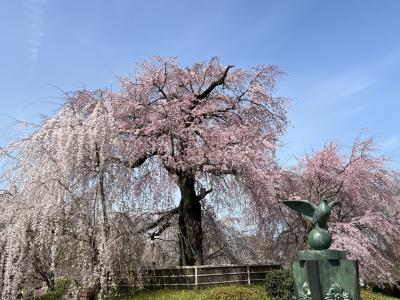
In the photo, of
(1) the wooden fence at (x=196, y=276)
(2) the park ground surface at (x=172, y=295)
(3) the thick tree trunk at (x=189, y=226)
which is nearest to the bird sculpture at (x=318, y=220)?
(2) the park ground surface at (x=172, y=295)

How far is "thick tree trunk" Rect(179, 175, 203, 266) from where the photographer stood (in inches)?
646

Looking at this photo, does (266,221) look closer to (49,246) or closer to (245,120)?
(245,120)

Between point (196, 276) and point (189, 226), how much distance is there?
2.46m

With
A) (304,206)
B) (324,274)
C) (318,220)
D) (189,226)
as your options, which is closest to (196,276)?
(189,226)

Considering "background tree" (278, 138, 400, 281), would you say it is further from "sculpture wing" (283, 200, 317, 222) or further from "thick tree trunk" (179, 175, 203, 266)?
"sculpture wing" (283, 200, 317, 222)

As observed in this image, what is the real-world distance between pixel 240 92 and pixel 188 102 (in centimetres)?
275

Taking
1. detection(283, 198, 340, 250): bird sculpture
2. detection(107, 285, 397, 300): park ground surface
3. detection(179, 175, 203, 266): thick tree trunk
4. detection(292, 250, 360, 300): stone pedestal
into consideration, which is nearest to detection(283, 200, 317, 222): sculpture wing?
detection(283, 198, 340, 250): bird sculpture

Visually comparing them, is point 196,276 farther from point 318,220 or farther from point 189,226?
point 318,220

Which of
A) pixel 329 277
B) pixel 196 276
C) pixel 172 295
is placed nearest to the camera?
pixel 329 277

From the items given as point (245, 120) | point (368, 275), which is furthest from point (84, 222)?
point (368, 275)

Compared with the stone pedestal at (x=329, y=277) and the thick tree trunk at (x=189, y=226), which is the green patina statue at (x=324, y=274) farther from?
the thick tree trunk at (x=189, y=226)

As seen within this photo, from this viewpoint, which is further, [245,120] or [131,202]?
[245,120]

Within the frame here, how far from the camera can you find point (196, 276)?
14609 mm

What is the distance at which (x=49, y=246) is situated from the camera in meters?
11.7
